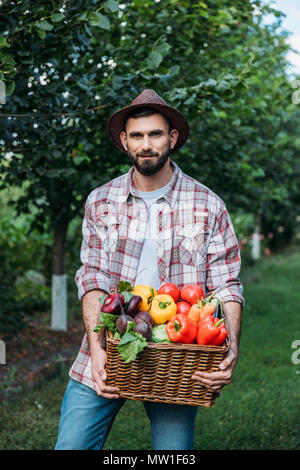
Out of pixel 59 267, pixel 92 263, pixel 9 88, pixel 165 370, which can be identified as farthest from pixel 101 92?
pixel 59 267

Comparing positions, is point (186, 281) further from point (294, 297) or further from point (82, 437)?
point (294, 297)

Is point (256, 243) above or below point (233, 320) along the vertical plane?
above

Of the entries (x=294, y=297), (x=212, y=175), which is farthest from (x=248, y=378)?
(x=294, y=297)

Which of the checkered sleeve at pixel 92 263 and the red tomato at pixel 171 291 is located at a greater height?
the checkered sleeve at pixel 92 263

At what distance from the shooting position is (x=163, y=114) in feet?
8.93

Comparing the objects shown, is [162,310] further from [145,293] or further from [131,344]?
[131,344]

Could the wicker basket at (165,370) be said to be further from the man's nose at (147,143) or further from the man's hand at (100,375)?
the man's nose at (147,143)

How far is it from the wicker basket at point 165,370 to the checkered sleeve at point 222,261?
16.2 inches

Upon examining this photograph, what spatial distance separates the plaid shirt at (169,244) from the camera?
2.65 metres

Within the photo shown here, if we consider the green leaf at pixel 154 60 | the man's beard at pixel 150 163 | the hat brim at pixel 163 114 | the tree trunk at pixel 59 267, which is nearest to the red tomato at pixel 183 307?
the man's beard at pixel 150 163

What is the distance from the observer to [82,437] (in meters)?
2.54

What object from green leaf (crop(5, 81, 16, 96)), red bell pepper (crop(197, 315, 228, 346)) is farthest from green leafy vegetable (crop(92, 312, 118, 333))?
green leaf (crop(5, 81, 16, 96))

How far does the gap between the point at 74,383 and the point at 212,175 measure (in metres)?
4.30

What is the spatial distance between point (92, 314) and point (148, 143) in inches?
34.4
